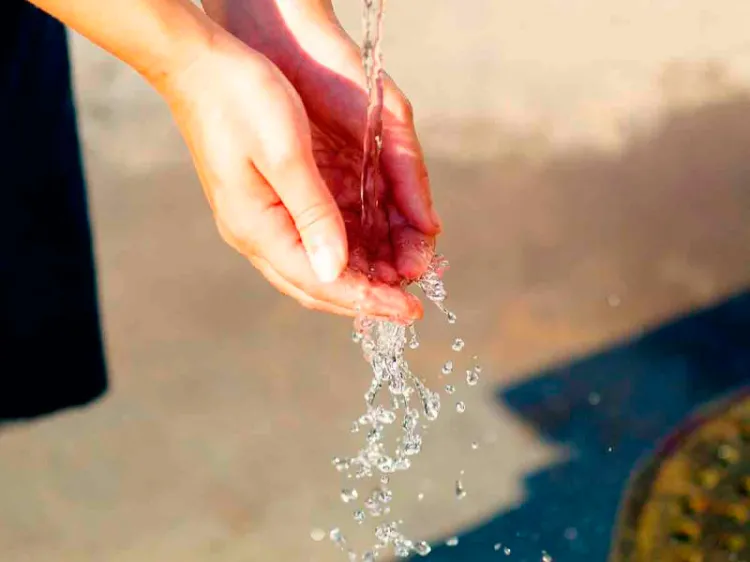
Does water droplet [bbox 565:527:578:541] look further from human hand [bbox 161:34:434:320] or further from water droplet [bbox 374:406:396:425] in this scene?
human hand [bbox 161:34:434:320]

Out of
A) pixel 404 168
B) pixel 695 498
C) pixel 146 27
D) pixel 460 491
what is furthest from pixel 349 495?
pixel 146 27

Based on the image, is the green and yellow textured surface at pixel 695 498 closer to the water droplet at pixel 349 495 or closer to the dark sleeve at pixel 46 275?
the water droplet at pixel 349 495

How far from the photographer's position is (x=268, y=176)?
29.6 inches

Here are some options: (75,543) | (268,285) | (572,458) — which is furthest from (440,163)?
(75,543)

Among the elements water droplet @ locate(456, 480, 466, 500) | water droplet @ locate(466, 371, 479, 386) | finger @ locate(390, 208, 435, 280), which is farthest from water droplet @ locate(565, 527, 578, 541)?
finger @ locate(390, 208, 435, 280)

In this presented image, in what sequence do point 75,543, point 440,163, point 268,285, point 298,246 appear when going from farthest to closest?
point 440,163, point 268,285, point 75,543, point 298,246

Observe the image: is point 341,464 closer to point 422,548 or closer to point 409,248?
point 422,548

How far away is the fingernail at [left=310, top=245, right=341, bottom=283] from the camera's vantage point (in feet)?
2.40

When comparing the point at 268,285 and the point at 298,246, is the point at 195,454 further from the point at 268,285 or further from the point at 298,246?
the point at 298,246

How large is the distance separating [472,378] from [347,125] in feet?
2.01

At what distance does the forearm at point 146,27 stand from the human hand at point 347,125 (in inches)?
6.8

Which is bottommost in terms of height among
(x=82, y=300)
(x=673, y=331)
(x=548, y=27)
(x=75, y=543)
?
(x=75, y=543)

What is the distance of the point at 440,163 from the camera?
5.51 ft

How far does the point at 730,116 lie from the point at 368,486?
1081mm
